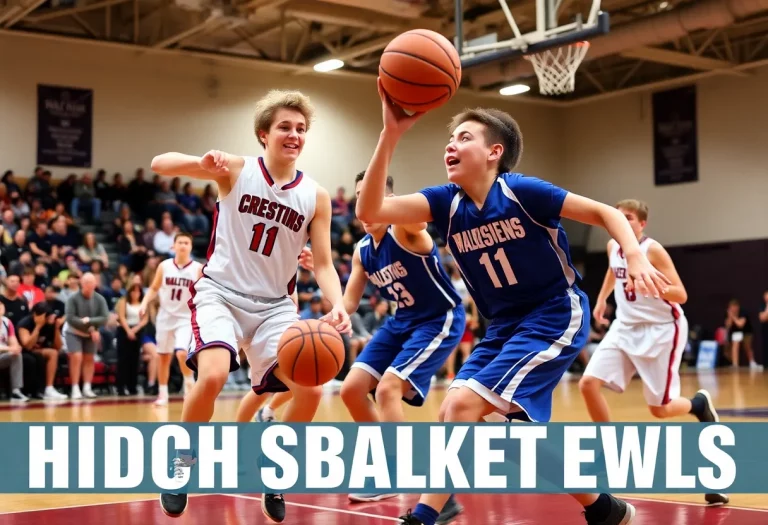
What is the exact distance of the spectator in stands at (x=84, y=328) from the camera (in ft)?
43.4

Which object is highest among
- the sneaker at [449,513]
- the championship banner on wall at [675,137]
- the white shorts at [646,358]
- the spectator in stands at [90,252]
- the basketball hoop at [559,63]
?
the championship banner on wall at [675,137]

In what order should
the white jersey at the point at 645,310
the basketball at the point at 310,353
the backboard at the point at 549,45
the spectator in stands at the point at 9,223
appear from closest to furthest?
the basketball at the point at 310,353, the white jersey at the point at 645,310, the backboard at the point at 549,45, the spectator in stands at the point at 9,223

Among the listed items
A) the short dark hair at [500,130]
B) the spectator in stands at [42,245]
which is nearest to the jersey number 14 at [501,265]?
the short dark hair at [500,130]

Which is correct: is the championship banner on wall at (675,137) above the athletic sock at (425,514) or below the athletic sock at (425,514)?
above

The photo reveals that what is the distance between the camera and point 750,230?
2295 centimetres

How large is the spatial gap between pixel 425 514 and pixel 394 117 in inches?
59.2

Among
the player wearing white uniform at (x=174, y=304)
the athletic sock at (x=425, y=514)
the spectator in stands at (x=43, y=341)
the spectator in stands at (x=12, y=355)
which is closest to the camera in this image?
the athletic sock at (x=425, y=514)

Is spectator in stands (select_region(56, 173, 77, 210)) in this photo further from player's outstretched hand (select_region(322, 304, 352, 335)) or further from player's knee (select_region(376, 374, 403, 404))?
player's outstretched hand (select_region(322, 304, 352, 335))

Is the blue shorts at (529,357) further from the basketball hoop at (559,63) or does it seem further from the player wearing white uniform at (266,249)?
the basketball hoop at (559,63)

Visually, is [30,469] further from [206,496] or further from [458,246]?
[458,246]

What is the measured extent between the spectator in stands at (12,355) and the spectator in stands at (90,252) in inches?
122

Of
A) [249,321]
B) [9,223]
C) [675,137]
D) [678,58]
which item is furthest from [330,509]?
[675,137]

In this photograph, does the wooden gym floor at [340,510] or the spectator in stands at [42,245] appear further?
the spectator in stands at [42,245]

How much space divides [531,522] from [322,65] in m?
16.9
